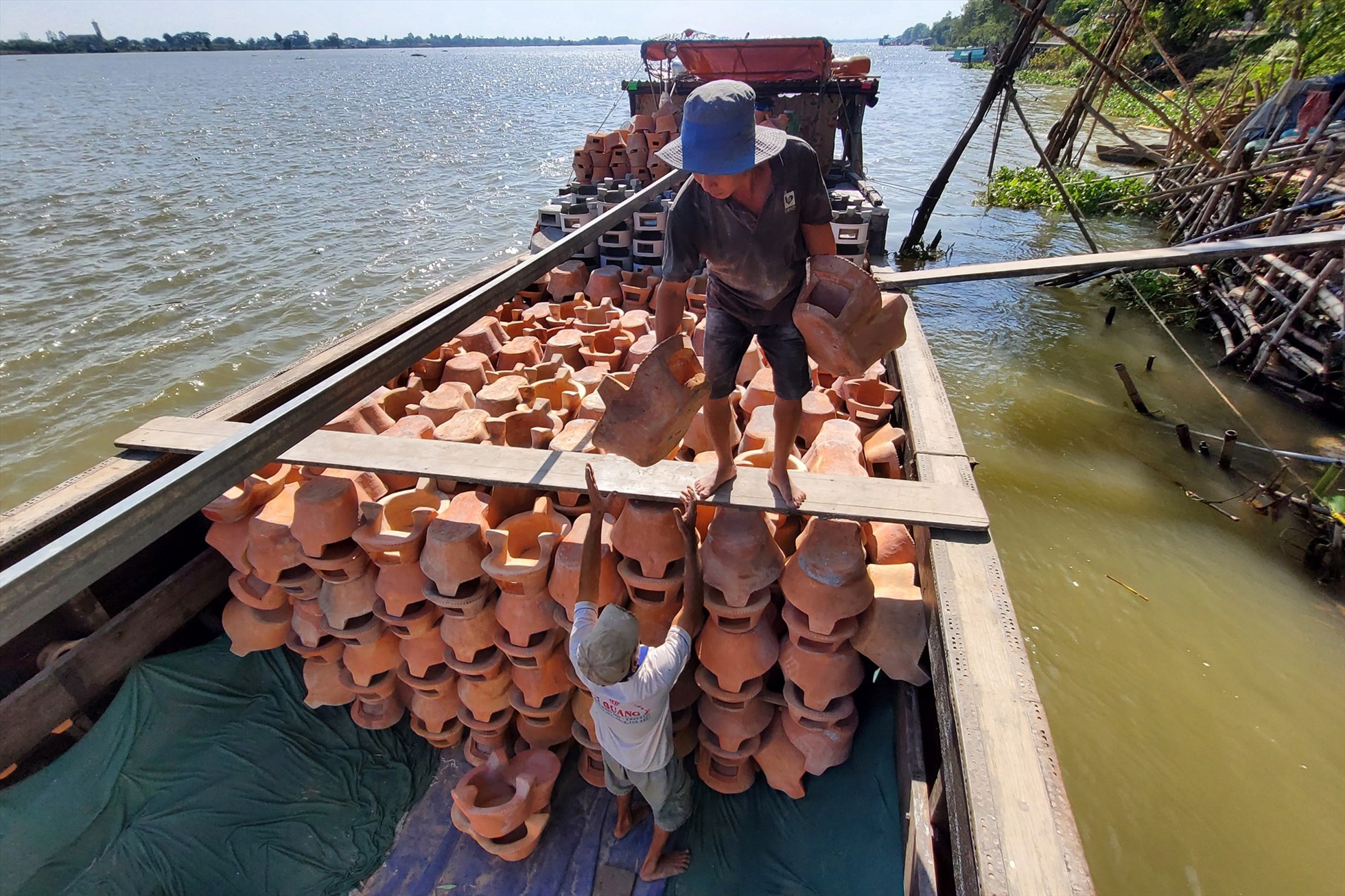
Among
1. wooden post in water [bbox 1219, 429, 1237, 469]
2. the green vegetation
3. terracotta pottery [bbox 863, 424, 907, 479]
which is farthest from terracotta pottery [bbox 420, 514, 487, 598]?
the green vegetation

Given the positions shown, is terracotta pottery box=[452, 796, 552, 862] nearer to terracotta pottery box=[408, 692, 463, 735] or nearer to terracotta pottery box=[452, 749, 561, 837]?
terracotta pottery box=[452, 749, 561, 837]

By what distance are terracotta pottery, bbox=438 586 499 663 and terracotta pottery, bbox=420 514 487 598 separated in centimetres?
9

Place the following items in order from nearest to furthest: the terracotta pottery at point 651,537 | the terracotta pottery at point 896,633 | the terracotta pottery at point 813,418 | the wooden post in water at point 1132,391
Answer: the terracotta pottery at point 896,633 → the terracotta pottery at point 651,537 → the terracotta pottery at point 813,418 → the wooden post in water at point 1132,391

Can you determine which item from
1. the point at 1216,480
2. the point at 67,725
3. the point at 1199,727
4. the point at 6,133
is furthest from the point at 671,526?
the point at 6,133

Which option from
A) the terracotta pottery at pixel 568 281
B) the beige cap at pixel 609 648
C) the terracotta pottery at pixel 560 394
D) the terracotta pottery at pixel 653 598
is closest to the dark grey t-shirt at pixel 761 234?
the terracotta pottery at pixel 653 598

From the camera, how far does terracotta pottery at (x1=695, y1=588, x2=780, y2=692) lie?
2137 mm

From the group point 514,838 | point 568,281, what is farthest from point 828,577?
point 568,281

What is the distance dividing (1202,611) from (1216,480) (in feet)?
4.92

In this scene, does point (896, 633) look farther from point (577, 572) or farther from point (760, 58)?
point (760, 58)

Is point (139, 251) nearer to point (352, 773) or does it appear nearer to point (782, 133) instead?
point (352, 773)

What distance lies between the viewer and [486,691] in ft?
7.93

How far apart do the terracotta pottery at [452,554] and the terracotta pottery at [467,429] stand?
1.47 ft

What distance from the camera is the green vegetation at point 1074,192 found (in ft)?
35.2

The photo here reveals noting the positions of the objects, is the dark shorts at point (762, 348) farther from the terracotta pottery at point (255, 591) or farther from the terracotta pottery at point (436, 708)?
the terracotta pottery at point (255, 591)
